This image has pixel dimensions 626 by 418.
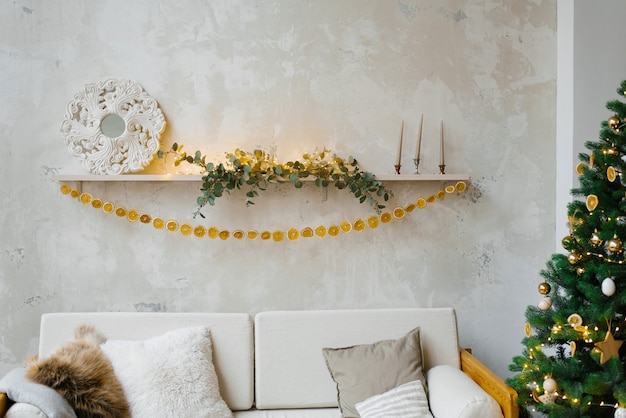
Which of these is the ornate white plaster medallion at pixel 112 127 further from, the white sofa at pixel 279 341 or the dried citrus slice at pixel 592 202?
the dried citrus slice at pixel 592 202

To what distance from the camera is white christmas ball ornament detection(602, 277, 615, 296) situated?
6.83ft

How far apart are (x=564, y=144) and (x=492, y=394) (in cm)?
136

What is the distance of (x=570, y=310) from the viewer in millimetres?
2252

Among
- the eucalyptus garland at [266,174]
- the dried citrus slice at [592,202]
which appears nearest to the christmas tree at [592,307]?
the dried citrus slice at [592,202]

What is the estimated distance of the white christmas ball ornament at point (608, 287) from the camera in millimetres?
2082

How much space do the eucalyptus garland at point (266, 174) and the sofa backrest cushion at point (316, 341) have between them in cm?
56

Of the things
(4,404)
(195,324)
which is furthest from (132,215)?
(4,404)

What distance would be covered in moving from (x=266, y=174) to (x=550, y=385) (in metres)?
1.52

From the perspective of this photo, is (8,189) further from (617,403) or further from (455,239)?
(617,403)

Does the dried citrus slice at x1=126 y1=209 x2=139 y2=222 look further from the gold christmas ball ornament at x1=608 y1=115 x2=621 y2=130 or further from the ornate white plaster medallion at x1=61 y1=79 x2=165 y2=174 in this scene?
the gold christmas ball ornament at x1=608 y1=115 x2=621 y2=130

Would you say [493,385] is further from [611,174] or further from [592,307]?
[611,174]

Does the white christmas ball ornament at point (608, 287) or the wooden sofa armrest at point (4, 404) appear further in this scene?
the wooden sofa armrest at point (4, 404)

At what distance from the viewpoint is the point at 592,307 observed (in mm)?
2139

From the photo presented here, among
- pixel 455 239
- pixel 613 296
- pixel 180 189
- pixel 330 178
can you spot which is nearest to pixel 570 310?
pixel 613 296
